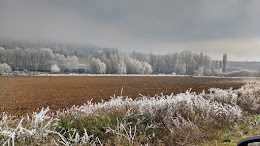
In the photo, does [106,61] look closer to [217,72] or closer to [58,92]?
[217,72]

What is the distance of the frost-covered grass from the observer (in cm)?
277

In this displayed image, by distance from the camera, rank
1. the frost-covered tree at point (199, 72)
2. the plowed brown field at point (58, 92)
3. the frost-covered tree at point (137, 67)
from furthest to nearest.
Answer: the frost-covered tree at point (137, 67) < the frost-covered tree at point (199, 72) < the plowed brown field at point (58, 92)

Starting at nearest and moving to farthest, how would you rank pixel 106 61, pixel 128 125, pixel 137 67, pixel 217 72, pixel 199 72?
pixel 128 125 → pixel 217 72 → pixel 199 72 → pixel 137 67 → pixel 106 61

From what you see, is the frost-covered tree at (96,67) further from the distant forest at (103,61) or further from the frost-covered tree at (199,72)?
the frost-covered tree at (199,72)

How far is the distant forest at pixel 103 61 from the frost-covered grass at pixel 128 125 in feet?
37.6

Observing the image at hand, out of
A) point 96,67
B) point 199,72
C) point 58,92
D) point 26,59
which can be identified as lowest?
point 58,92

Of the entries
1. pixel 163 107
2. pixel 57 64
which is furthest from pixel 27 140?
pixel 57 64

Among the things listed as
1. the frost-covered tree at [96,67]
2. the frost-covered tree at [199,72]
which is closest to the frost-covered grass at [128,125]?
the frost-covered tree at [199,72]

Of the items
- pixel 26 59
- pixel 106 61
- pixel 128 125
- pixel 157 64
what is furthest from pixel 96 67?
pixel 128 125

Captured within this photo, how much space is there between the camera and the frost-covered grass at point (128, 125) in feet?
9.07

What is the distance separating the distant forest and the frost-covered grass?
1146 cm

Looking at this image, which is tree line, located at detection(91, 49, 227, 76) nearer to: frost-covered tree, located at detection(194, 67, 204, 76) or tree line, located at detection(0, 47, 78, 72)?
frost-covered tree, located at detection(194, 67, 204, 76)

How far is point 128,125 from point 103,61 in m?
49.2

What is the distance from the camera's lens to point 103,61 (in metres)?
52.1
